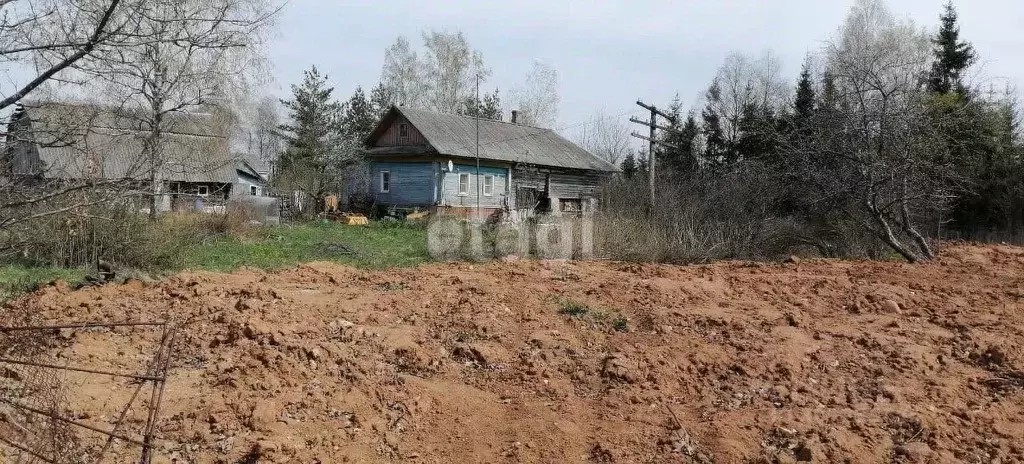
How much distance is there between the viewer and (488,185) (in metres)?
29.0

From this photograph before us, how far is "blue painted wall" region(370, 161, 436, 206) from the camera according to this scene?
27078 millimetres

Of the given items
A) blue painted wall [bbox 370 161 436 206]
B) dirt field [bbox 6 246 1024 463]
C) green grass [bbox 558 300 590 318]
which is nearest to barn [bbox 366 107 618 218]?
blue painted wall [bbox 370 161 436 206]

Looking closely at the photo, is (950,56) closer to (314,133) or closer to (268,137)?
(314,133)

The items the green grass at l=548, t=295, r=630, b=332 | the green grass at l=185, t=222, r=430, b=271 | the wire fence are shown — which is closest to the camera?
the wire fence

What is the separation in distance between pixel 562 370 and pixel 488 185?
23.4 meters

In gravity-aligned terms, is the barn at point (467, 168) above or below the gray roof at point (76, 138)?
above

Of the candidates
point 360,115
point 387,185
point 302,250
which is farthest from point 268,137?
point 302,250

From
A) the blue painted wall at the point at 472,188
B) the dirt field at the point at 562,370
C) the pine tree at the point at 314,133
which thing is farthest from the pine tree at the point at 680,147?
the dirt field at the point at 562,370

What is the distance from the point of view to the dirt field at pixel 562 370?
14.8ft

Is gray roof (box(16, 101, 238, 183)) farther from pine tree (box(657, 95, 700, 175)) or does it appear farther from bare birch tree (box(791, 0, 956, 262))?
pine tree (box(657, 95, 700, 175))

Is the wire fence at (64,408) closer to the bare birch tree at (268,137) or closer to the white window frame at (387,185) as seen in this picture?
the white window frame at (387,185)

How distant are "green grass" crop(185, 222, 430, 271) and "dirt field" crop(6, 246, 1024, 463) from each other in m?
2.61

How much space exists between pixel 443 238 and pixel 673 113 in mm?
25410

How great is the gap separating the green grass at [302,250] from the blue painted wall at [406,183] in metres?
7.24
